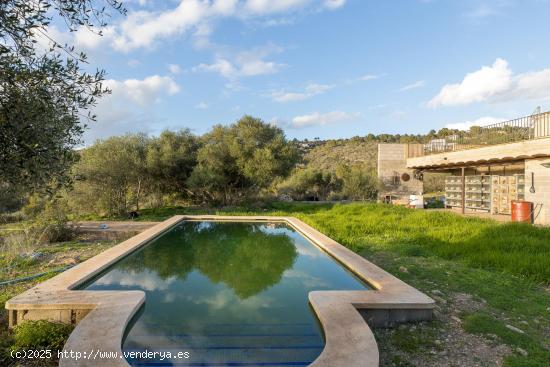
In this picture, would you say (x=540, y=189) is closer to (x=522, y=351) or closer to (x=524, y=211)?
(x=524, y=211)

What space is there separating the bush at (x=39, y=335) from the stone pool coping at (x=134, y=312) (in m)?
0.19

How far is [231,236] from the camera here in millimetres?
9875

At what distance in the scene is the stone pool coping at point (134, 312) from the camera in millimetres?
2809

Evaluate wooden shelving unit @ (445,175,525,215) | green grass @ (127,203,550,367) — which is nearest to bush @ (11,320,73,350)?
green grass @ (127,203,550,367)

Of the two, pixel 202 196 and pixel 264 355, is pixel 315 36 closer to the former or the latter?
pixel 202 196

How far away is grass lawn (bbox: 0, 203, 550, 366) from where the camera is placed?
3.24 meters

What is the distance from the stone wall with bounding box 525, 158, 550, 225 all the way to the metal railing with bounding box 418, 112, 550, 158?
2.51ft

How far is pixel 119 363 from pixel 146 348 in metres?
0.72

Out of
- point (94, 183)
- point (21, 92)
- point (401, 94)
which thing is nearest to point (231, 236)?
point (94, 183)

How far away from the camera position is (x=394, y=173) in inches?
753

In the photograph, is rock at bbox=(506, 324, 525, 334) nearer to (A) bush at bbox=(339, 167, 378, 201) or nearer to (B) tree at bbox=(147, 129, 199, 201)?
(B) tree at bbox=(147, 129, 199, 201)

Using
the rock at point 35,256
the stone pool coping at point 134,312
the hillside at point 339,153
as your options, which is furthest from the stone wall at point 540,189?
the hillside at point 339,153

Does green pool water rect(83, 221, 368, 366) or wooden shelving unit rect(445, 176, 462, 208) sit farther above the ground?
wooden shelving unit rect(445, 176, 462, 208)

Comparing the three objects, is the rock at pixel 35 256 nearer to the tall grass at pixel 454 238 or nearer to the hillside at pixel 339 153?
the tall grass at pixel 454 238
